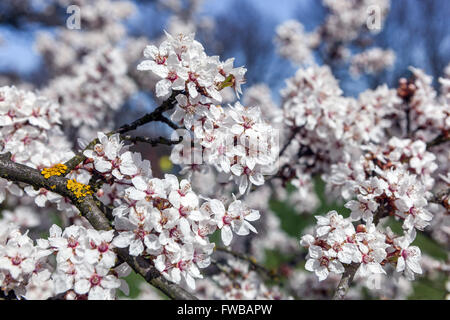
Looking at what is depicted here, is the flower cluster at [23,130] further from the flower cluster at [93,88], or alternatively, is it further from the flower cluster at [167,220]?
the flower cluster at [93,88]

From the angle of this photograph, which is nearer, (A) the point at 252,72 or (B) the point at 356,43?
(B) the point at 356,43

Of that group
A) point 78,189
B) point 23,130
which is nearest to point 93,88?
point 23,130

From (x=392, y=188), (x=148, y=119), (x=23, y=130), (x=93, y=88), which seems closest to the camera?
(x=148, y=119)

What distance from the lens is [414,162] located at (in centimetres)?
279

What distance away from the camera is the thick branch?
186 cm

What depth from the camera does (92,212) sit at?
194 centimetres

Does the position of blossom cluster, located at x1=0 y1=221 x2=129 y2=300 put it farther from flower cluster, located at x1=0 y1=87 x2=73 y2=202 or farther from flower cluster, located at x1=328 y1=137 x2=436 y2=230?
flower cluster, located at x1=328 y1=137 x2=436 y2=230

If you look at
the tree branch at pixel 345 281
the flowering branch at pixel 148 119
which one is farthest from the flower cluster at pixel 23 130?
the tree branch at pixel 345 281

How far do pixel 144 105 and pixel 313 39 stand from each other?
4.54 metres

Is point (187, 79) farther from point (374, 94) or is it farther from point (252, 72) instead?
point (252, 72)

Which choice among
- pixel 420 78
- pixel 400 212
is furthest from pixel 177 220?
pixel 420 78

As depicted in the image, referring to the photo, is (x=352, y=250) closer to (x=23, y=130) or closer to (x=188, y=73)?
(x=188, y=73)

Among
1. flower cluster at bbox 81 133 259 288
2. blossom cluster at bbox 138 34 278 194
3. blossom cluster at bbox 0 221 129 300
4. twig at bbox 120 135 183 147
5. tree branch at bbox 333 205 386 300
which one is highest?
blossom cluster at bbox 138 34 278 194

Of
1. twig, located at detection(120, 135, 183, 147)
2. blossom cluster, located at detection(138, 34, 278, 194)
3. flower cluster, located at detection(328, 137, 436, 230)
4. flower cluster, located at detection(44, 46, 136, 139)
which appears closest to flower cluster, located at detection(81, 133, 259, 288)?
twig, located at detection(120, 135, 183, 147)
